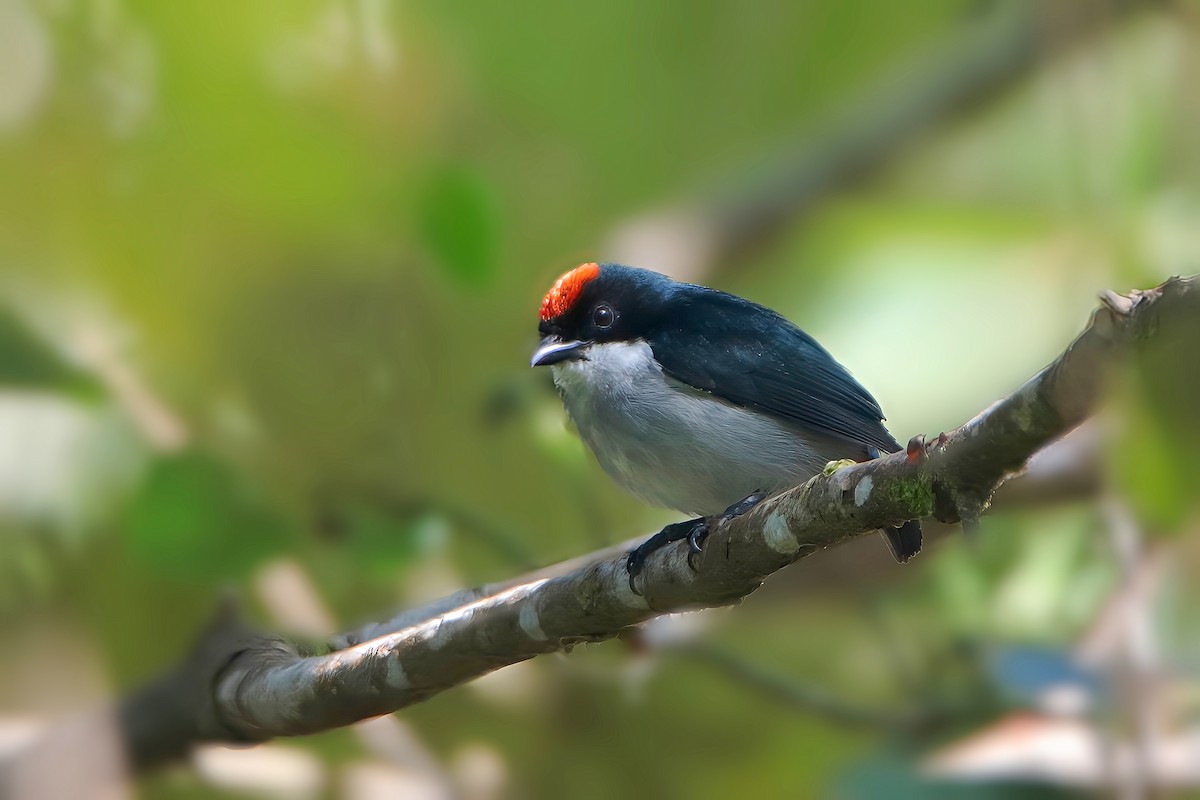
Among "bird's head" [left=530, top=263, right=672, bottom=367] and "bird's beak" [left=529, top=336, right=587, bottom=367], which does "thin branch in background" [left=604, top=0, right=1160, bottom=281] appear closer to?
"bird's head" [left=530, top=263, right=672, bottom=367]

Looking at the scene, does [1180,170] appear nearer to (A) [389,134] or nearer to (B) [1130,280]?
(B) [1130,280]

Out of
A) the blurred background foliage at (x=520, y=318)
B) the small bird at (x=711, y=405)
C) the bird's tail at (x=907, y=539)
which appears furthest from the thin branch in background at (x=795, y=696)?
the bird's tail at (x=907, y=539)

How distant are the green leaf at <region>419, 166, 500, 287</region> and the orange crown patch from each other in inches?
30.9

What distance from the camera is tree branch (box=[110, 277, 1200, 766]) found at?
112 centimetres

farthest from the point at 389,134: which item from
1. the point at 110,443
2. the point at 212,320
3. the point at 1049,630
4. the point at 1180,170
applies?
the point at 1049,630

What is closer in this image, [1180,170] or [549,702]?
[1180,170]

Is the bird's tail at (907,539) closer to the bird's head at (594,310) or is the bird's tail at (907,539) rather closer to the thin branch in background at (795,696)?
the bird's head at (594,310)

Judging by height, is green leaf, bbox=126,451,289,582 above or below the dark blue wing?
above

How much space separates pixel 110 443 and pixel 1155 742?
10.1 ft

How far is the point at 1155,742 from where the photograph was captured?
2934 millimetres

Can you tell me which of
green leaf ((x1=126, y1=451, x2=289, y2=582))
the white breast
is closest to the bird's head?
the white breast

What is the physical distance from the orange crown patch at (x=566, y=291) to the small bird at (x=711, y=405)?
97 mm

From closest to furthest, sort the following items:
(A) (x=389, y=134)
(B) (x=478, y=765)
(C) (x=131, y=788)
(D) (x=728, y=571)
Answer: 1. (D) (x=728, y=571)
2. (C) (x=131, y=788)
3. (B) (x=478, y=765)
4. (A) (x=389, y=134)

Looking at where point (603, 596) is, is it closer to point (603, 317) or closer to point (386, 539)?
point (603, 317)
